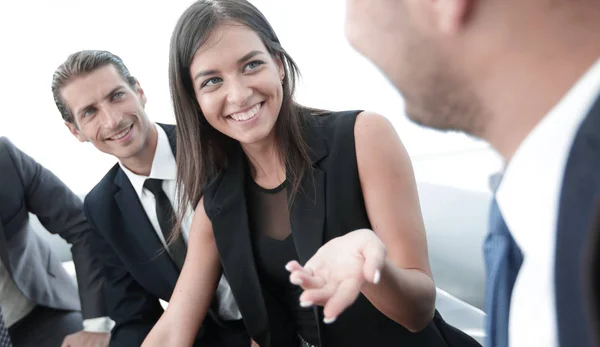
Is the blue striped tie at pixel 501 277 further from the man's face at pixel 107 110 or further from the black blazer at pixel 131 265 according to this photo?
the man's face at pixel 107 110

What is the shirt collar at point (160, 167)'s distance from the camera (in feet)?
5.88

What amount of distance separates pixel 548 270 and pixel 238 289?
0.96m

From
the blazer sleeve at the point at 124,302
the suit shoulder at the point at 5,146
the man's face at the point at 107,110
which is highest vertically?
the man's face at the point at 107,110

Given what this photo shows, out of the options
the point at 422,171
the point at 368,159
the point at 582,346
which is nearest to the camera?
the point at 582,346

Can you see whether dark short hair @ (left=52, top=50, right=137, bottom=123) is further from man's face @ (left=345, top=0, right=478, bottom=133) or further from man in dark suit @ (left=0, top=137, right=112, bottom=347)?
man's face @ (left=345, top=0, right=478, bottom=133)

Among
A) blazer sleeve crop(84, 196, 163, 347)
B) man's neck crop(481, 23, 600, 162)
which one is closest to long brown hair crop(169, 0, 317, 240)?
blazer sleeve crop(84, 196, 163, 347)

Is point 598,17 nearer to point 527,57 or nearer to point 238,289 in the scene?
point 527,57

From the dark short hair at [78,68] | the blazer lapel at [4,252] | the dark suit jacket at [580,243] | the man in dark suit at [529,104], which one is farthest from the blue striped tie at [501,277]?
the blazer lapel at [4,252]

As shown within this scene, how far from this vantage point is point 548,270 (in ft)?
1.75

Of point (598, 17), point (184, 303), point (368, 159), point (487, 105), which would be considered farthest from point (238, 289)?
point (598, 17)

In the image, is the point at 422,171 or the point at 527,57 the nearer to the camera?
the point at 527,57

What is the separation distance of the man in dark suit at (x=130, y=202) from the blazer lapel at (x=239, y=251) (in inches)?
13.6

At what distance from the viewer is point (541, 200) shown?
57 cm

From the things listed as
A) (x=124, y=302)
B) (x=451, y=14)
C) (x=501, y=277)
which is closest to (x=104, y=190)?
(x=124, y=302)
